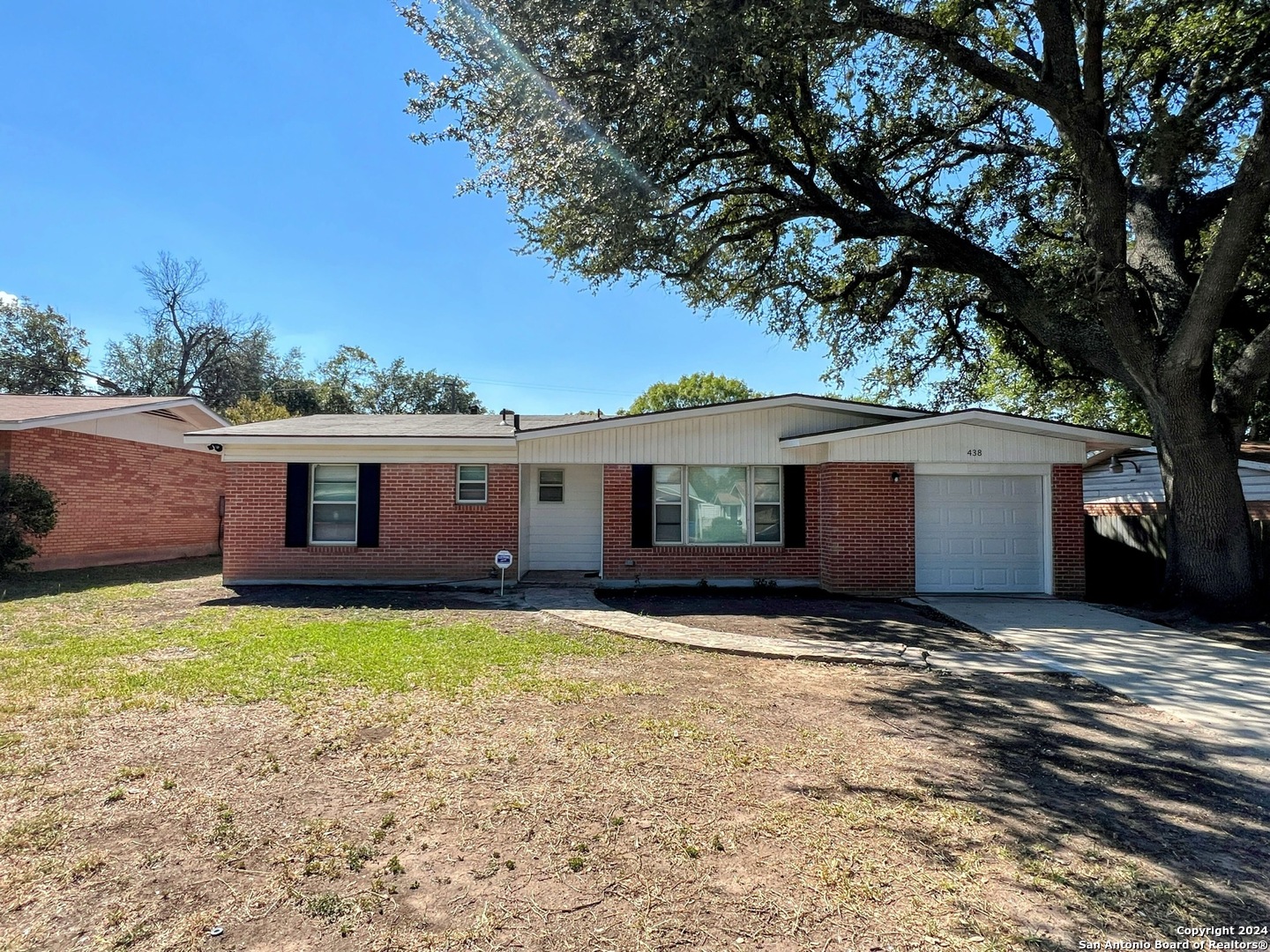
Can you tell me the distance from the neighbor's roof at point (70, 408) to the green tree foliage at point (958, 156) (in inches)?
394

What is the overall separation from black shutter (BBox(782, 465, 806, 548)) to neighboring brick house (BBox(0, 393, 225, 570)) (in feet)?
47.8

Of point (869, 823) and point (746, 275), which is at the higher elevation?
point (746, 275)

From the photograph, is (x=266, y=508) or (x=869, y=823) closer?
(x=869, y=823)

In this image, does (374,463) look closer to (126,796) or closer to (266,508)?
(266,508)

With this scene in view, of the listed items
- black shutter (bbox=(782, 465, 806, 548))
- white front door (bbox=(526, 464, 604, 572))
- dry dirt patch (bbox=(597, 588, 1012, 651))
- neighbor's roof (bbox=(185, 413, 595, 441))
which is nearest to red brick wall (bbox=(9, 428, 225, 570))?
neighbor's roof (bbox=(185, 413, 595, 441))

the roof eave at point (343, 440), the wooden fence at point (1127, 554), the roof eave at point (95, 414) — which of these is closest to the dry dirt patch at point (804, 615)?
the roof eave at point (343, 440)

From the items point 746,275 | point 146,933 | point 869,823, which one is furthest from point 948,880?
point 746,275

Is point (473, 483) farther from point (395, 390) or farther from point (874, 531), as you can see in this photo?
point (395, 390)

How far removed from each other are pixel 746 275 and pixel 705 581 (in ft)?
20.9

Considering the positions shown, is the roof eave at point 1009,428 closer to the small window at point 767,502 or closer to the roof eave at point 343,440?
the small window at point 767,502

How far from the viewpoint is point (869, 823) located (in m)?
3.14

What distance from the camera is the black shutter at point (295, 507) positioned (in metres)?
11.4

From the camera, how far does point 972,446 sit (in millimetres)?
10164

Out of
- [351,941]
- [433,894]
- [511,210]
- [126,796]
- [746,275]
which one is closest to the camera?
[351,941]
